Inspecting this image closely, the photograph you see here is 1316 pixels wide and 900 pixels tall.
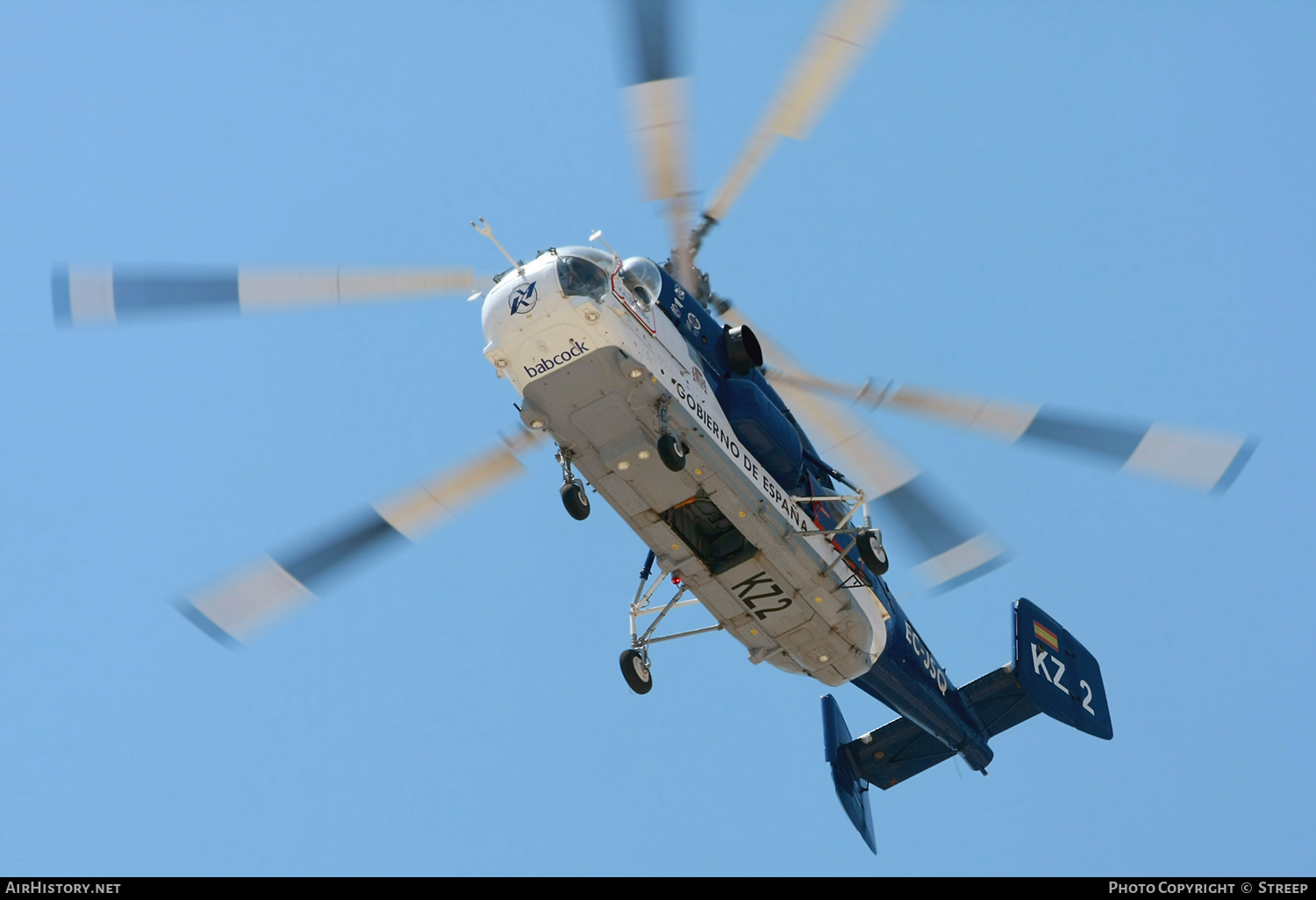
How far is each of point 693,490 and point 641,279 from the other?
2278 millimetres

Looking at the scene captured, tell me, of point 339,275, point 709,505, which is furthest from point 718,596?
point 339,275

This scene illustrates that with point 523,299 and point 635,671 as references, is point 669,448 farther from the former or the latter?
point 635,671

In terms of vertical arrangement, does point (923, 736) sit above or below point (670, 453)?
below

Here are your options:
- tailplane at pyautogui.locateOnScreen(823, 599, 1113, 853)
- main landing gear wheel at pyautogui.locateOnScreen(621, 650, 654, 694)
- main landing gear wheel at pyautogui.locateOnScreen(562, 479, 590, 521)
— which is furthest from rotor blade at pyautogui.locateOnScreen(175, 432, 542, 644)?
tailplane at pyautogui.locateOnScreen(823, 599, 1113, 853)

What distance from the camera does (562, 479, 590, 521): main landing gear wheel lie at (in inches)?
623

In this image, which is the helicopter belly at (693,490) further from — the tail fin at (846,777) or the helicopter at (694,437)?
the tail fin at (846,777)

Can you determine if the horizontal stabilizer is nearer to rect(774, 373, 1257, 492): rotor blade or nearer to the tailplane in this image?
the tailplane

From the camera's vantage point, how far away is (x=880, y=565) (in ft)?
55.7

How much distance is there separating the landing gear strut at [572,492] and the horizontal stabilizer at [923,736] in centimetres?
727

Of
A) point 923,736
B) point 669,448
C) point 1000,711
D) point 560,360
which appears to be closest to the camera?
point 560,360

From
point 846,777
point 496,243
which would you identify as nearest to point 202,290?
point 496,243

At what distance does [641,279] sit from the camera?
53.4ft

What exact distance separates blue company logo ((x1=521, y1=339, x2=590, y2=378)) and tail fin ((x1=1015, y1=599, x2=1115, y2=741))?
28.5 feet

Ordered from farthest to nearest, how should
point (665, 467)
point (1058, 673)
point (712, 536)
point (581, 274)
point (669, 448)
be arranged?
point (1058, 673)
point (712, 536)
point (665, 467)
point (669, 448)
point (581, 274)
